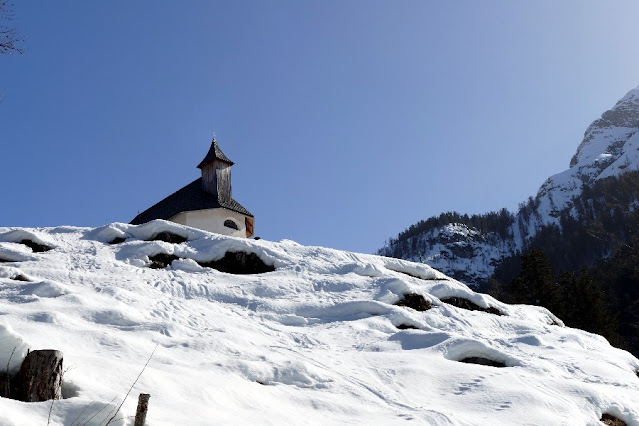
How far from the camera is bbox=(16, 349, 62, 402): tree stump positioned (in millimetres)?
4715

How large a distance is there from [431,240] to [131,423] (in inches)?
5864

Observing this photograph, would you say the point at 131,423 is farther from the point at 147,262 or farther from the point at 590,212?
the point at 590,212

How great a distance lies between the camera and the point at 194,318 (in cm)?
1073

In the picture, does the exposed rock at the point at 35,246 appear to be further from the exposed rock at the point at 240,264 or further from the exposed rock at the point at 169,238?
the exposed rock at the point at 240,264

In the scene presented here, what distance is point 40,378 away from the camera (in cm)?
476

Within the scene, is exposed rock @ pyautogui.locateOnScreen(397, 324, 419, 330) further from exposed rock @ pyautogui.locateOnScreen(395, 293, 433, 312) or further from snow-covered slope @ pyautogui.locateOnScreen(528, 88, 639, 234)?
snow-covered slope @ pyautogui.locateOnScreen(528, 88, 639, 234)

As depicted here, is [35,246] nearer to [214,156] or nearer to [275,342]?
[275,342]

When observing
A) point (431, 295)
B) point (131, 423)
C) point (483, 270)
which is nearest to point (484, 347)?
point (431, 295)

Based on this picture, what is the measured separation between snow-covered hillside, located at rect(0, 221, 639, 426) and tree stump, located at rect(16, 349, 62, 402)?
0.26 m

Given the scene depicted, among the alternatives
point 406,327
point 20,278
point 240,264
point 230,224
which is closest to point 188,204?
point 230,224

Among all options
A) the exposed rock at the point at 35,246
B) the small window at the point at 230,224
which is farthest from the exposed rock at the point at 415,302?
the small window at the point at 230,224

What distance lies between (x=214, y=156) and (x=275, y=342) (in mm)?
25606

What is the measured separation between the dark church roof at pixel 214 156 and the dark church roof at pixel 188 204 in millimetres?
1240

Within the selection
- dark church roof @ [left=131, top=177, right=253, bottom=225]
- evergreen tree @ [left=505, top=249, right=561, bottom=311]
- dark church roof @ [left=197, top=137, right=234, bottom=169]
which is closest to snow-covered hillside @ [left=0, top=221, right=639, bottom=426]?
dark church roof @ [left=131, top=177, right=253, bottom=225]
